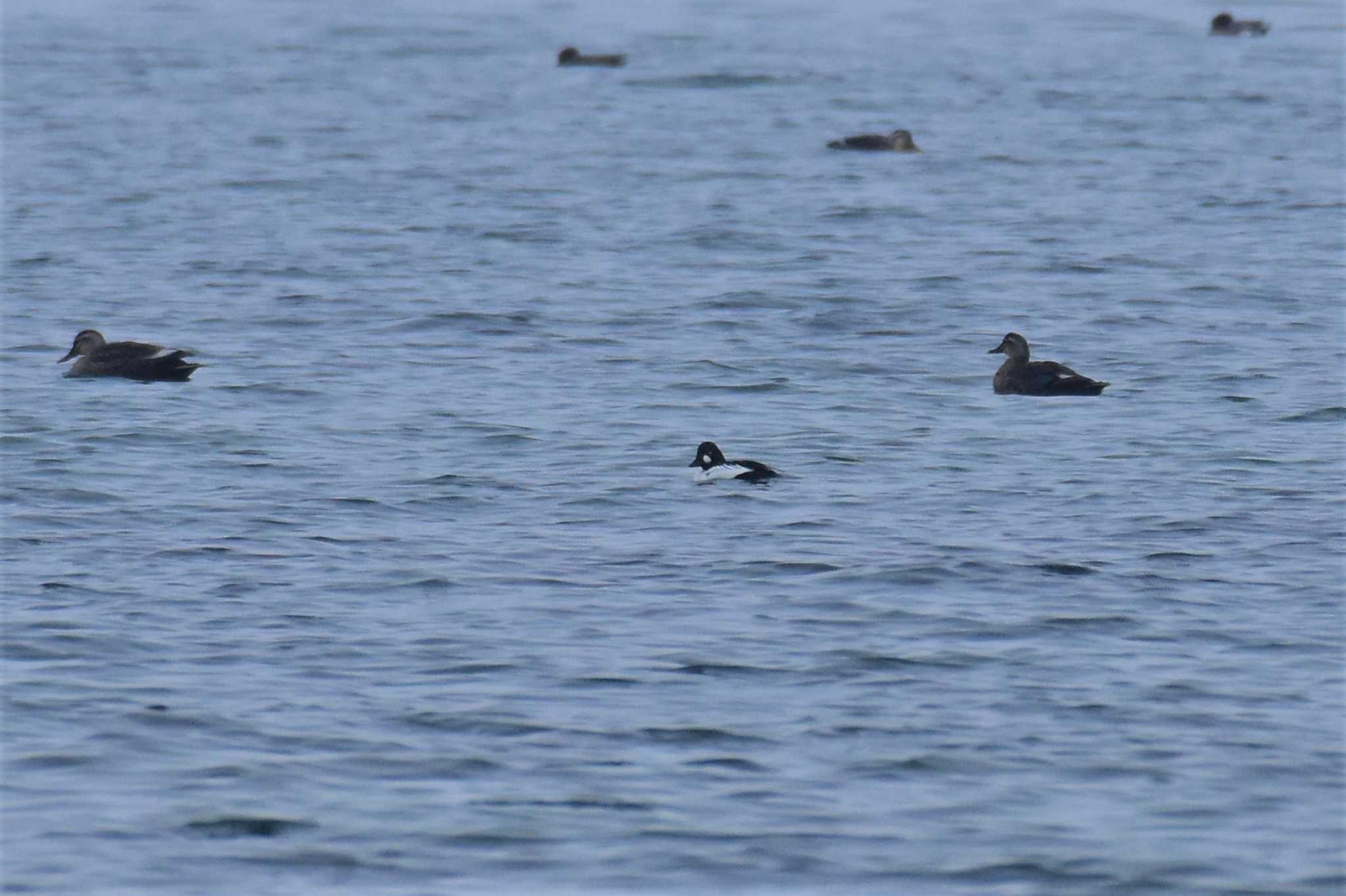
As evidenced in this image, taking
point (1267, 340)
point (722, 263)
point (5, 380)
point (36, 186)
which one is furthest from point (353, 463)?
point (36, 186)

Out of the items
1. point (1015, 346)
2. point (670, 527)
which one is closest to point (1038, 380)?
point (1015, 346)

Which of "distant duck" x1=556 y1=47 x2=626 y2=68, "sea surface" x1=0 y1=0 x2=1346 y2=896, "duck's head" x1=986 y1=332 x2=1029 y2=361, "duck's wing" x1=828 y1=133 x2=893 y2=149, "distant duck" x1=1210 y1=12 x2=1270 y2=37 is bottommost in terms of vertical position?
"sea surface" x1=0 y1=0 x2=1346 y2=896

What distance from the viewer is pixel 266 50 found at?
5531cm

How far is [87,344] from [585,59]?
3145 cm

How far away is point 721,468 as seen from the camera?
1612cm

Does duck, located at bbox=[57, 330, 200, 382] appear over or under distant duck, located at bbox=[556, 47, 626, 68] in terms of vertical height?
under

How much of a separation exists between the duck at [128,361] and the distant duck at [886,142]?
61.7ft

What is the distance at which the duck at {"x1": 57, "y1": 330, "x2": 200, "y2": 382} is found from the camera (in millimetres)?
20031

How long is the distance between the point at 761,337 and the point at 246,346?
4628 mm

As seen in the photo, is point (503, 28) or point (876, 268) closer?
point (876, 268)

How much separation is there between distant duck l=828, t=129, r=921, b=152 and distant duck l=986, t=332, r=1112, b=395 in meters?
17.9

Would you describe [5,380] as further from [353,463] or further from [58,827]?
[58,827]

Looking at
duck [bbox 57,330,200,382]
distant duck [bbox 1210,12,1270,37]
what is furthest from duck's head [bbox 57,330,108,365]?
distant duck [bbox 1210,12,1270,37]

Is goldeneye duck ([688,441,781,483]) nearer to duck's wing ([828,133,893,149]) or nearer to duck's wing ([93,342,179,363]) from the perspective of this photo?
duck's wing ([93,342,179,363])
